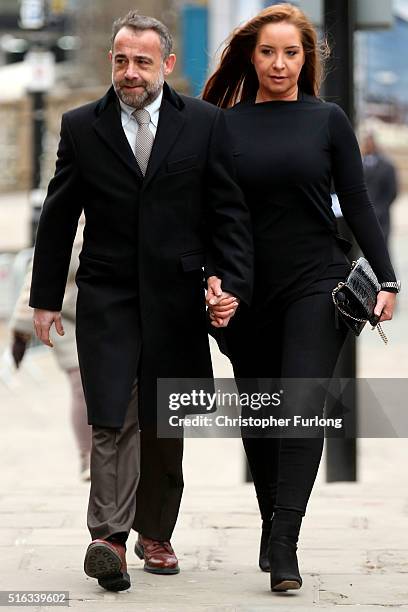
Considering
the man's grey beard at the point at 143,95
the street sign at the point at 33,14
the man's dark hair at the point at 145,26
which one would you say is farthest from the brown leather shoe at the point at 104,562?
the street sign at the point at 33,14

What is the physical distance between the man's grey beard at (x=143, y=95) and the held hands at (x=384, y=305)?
3.08 feet

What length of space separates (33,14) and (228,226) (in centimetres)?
1322

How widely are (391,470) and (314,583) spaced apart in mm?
3854

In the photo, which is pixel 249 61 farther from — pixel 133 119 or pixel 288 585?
pixel 288 585

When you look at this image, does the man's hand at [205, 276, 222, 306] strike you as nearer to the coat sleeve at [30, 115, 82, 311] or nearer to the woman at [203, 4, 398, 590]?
the woman at [203, 4, 398, 590]

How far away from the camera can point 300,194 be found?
5164mm

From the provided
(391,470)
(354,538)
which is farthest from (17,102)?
(354,538)

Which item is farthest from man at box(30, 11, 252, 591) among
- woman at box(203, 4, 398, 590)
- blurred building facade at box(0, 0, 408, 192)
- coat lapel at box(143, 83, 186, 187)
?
blurred building facade at box(0, 0, 408, 192)

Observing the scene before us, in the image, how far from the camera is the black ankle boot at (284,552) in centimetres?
497

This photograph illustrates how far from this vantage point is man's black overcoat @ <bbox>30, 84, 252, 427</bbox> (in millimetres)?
5086

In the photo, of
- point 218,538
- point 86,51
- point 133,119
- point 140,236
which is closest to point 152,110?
point 133,119

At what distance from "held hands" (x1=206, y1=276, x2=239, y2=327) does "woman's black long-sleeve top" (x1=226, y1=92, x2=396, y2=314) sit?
187mm

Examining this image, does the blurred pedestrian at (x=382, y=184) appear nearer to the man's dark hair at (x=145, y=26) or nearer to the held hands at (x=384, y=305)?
the held hands at (x=384, y=305)

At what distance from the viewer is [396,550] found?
19.2 ft
